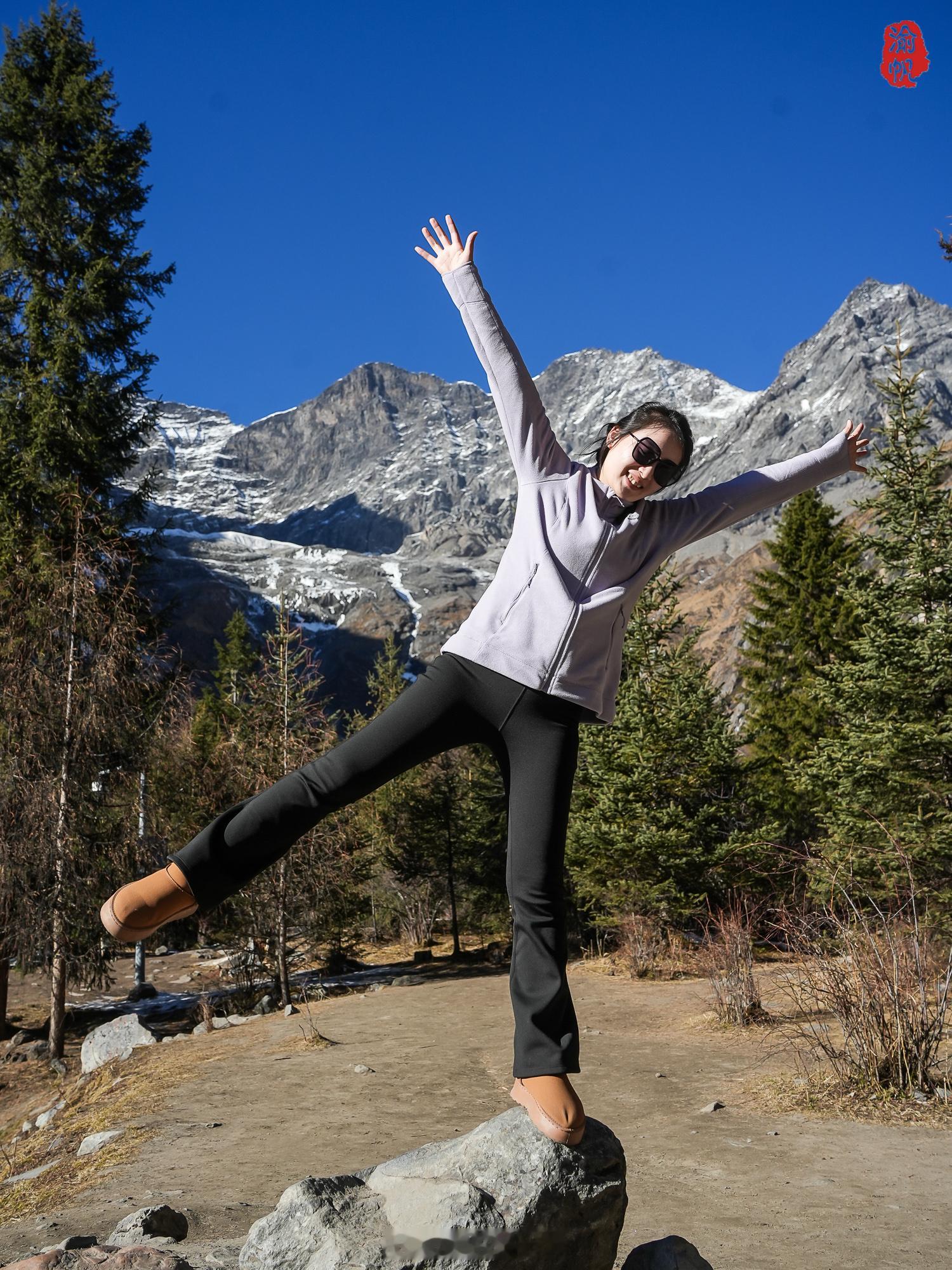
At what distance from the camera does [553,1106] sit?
272 centimetres

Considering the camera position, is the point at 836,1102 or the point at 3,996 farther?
the point at 3,996

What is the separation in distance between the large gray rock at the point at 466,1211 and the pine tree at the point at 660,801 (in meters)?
11.9

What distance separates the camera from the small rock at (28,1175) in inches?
239

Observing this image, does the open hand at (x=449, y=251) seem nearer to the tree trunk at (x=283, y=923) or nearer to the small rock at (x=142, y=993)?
the tree trunk at (x=283, y=923)

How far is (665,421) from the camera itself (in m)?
2.98

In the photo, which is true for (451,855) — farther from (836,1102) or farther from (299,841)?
(836,1102)

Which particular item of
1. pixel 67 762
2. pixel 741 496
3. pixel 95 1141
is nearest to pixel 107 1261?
pixel 741 496

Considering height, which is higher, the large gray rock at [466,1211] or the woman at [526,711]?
the woman at [526,711]

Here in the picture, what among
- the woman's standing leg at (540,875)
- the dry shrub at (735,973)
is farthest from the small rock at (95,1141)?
the dry shrub at (735,973)

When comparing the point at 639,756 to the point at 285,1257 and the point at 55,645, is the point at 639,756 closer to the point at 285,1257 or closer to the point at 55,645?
the point at 55,645

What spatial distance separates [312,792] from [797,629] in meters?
23.8

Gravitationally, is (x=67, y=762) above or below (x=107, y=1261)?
above

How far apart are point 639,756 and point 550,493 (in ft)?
42.5

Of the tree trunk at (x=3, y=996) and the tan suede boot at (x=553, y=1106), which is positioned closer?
the tan suede boot at (x=553, y=1106)
